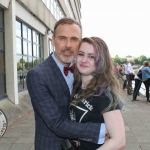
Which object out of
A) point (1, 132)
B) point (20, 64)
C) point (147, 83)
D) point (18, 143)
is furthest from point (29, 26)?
point (1, 132)

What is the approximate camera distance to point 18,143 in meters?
4.73

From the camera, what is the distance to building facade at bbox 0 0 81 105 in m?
7.37

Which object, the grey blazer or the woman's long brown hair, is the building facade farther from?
the woman's long brown hair

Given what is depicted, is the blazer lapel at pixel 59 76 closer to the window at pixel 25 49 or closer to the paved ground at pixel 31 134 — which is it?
the paved ground at pixel 31 134

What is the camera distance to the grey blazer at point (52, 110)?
159 cm

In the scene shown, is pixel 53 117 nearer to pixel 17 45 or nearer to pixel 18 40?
pixel 17 45

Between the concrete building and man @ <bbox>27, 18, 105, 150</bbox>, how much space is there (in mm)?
4999

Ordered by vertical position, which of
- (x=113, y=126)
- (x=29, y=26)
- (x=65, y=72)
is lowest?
(x=113, y=126)

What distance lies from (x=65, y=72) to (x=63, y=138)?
0.52 meters

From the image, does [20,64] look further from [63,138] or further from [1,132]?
[63,138]

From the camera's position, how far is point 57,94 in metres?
1.73

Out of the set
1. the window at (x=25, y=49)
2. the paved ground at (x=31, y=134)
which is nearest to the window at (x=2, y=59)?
the paved ground at (x=31, y=134)

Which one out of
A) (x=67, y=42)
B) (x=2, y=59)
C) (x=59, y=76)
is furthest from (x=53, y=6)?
(x=59, y=76)

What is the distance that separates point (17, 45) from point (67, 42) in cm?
717
